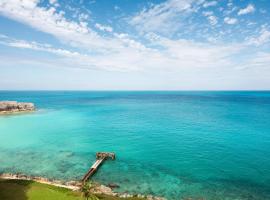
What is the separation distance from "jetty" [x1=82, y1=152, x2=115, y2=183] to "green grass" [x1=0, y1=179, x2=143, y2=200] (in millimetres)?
4474

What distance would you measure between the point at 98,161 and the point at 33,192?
40.5ft

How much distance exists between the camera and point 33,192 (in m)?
23.2

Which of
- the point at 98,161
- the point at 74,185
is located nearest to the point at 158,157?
the point at 98,161

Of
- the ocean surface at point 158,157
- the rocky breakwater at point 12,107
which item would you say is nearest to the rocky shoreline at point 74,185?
the ocean surface at point 158,157

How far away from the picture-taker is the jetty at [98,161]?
95.9ft

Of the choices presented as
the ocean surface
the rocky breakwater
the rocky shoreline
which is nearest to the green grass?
the rocky shoreline

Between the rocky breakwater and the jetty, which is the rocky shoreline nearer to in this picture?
the jetty

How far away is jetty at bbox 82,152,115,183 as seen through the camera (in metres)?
29.2

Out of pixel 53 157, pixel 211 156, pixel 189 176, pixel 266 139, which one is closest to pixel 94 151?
pixel 53 157

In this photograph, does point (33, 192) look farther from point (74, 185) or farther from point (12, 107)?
point (12, 107)

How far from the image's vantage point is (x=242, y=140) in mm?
48000

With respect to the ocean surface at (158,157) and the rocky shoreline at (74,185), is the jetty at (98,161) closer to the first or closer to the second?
the ocean surface at (158,157)

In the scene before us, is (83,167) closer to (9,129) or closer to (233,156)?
(233,156)

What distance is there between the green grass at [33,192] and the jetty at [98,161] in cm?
447
